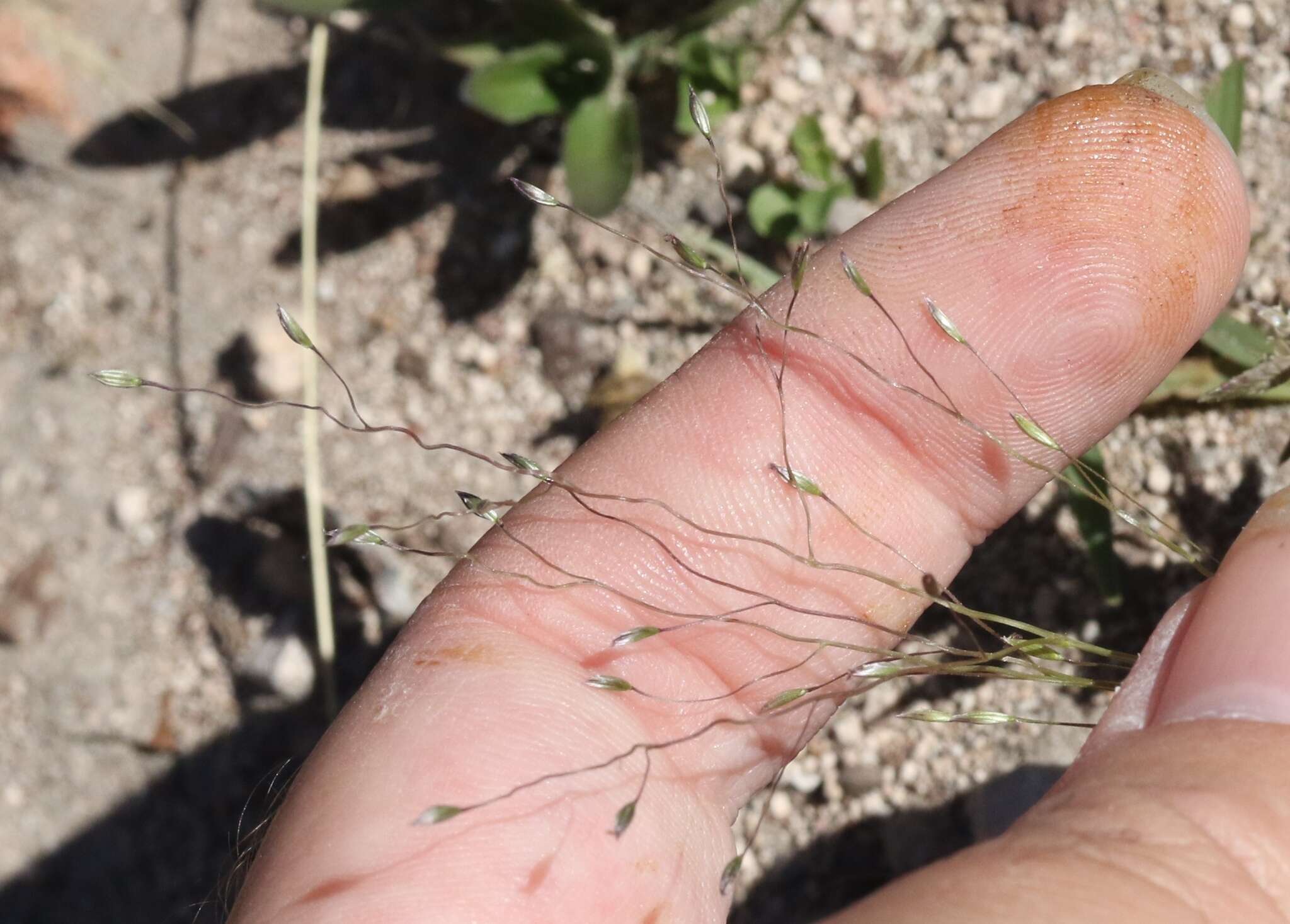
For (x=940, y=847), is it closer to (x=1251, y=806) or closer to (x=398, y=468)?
(x=1251, y=806)

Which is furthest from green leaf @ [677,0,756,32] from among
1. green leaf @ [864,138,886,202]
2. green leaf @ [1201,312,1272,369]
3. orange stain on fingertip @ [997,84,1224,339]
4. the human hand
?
green leaf @ [1201,312,1272,369]

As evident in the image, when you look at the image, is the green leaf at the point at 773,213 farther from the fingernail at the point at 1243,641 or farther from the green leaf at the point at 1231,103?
the fingernail at the point at 1243,641

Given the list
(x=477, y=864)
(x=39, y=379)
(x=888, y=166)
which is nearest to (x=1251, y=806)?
(x=477, y=864)

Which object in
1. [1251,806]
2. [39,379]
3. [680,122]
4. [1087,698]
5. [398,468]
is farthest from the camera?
[39,379]

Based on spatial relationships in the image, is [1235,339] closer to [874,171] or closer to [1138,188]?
[1138,188]

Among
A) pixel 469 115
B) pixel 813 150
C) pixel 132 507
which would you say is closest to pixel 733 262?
pixel 813 150
